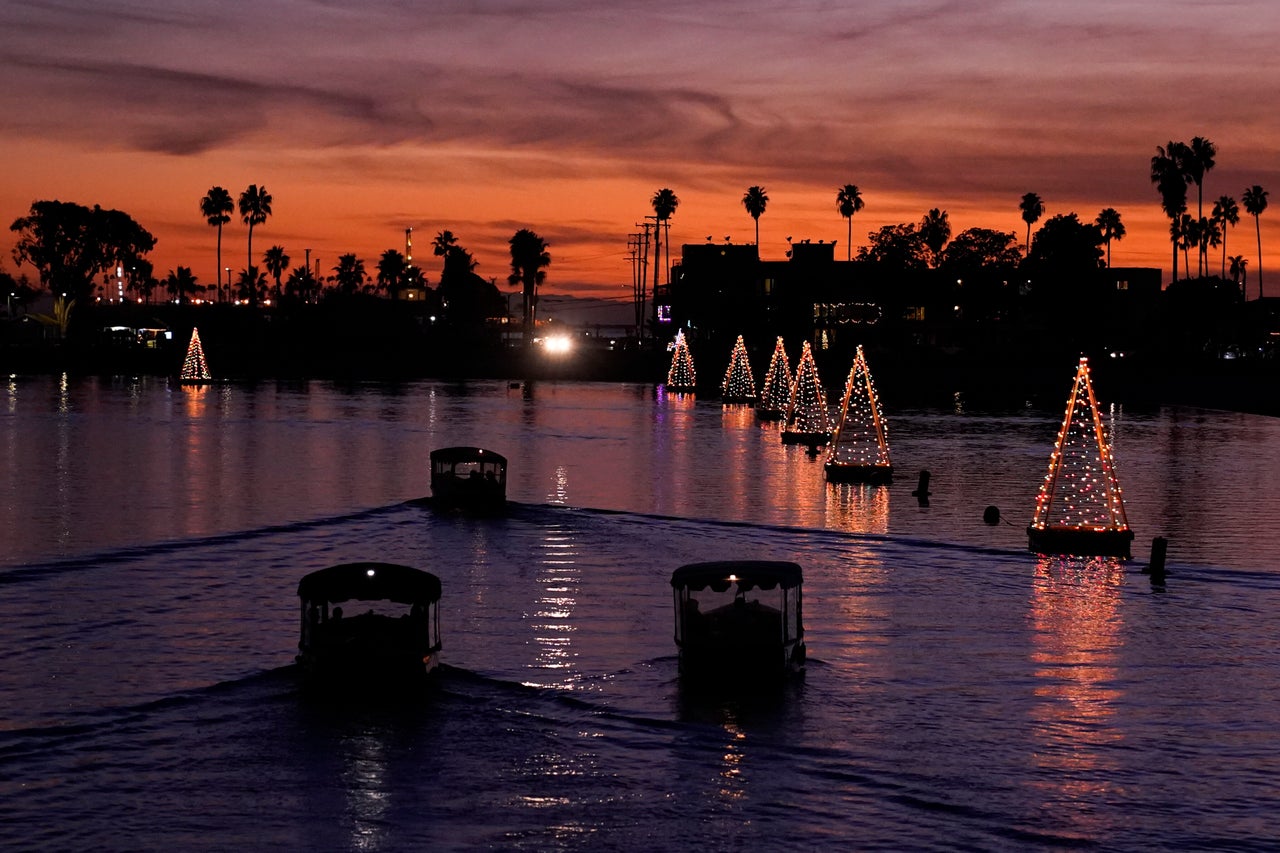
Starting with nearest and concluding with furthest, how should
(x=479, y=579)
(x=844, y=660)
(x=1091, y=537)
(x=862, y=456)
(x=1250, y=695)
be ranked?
1. (x=1250, y=695)
2. (x=844, y=660)
3. (x=479, y=579)
4. (x=1091, y=537)
5. (x=862, y=456)

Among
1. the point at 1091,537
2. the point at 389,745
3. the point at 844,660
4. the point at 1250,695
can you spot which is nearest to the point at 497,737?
the point at 389,745

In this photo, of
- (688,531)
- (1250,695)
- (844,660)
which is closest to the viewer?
(1250,695)

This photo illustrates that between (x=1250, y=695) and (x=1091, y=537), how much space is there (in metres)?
19.7

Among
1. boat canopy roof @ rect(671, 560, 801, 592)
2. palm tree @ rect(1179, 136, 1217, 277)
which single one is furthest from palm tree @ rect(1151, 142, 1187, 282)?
boat canopy roof @ rect(671, 560, 801, 592)

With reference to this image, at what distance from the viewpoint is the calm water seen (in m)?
23.4

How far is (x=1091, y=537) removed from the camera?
168 feet

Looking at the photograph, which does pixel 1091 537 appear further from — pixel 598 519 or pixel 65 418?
pixel 65 418

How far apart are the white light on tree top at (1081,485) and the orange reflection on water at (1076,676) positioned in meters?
2.60

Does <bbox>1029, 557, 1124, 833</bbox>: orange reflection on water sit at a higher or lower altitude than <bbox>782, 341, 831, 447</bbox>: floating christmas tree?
lower

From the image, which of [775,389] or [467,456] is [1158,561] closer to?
[467,456]

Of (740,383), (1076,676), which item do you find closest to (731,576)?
(1076,676)

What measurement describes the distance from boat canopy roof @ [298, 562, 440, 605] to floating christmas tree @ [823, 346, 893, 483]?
147 feet

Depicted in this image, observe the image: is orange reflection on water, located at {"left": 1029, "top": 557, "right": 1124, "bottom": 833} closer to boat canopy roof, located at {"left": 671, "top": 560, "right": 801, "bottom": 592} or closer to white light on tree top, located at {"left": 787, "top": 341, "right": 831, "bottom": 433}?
boat canopy roof, located at {"left": 671, "top": 560, "right": 801, "bottom": 592}

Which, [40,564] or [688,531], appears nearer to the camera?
[40,564]
